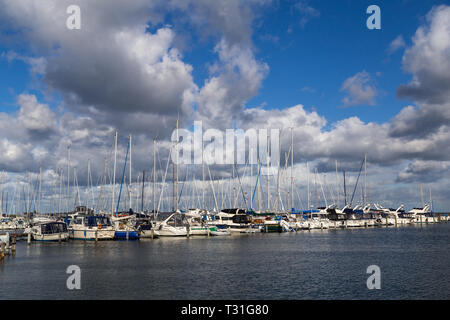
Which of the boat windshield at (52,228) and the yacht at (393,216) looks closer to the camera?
the boat windshield at (52,228)

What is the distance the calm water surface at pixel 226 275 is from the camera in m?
30.1

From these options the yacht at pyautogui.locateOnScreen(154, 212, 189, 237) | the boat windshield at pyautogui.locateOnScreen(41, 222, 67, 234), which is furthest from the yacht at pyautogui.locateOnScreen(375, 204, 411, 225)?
the boat windshield at pyautogui.locateOnScreen(41, 222, 67, 234)

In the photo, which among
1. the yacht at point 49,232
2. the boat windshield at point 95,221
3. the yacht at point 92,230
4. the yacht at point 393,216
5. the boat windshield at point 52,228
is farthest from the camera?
the yacht at point 393,216

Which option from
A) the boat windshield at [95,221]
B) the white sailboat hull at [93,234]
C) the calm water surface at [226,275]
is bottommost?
the calm water surface at [226,275]

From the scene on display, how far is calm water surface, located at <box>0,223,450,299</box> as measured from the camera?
30125 mm

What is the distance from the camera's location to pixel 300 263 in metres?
46.6

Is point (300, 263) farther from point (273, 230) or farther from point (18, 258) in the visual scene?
point (273, 230)

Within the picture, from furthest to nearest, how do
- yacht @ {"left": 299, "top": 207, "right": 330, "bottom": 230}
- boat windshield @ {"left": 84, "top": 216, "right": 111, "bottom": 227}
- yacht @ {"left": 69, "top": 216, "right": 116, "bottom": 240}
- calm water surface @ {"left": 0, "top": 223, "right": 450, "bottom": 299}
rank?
1. yacht @ {"left": 299, "top": 207, "right": 330, "bottom": 230}
2. boat windshield @ {"left": 84, "top": 216, "right": 111, "bottom": 227}
3. yacht @ {"left": 69, "top": 216, "right": 116, "bottom": 240}
4. calm water surface @ {"left": 0, "top": 223, "right": 450, "bottom": 299}

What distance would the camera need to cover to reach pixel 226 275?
38.2 meters

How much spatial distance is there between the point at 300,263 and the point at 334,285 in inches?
525
